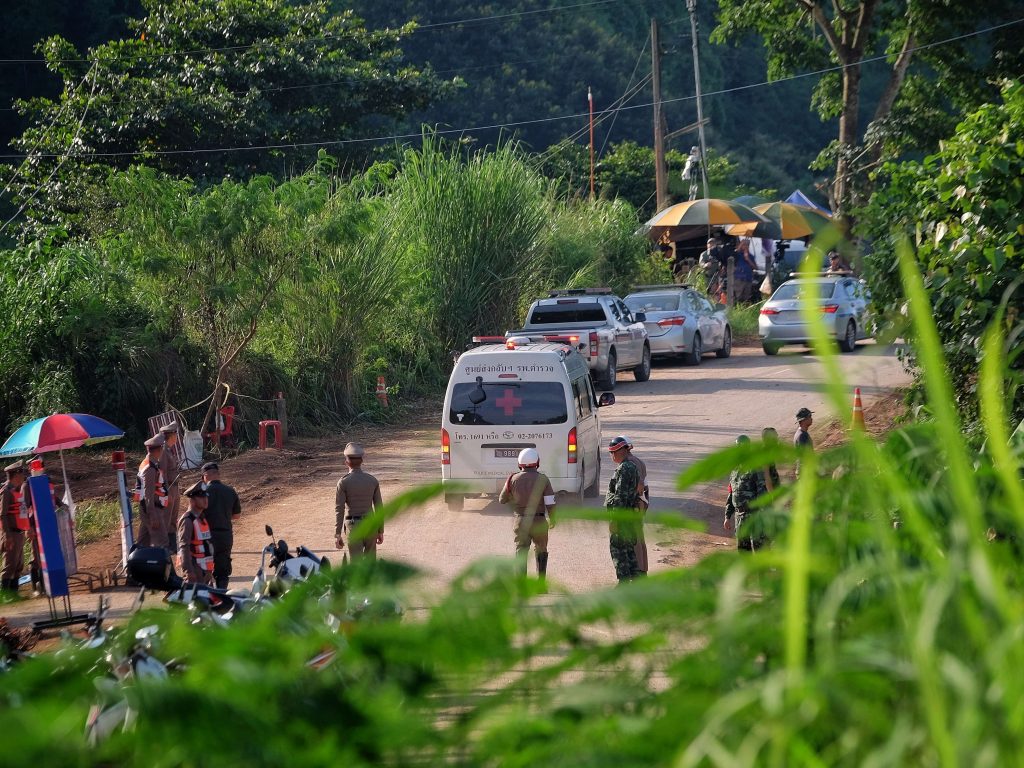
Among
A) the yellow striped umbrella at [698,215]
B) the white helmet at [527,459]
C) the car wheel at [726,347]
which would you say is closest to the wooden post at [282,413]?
the white helmet at [527,459]

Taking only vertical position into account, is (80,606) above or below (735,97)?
below

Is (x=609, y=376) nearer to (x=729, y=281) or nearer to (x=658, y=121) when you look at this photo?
(x=729, y=281)

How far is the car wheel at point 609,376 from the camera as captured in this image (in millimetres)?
24625

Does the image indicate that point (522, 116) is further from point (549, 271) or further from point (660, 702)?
point (660, 702)

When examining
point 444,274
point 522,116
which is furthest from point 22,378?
point 522,116

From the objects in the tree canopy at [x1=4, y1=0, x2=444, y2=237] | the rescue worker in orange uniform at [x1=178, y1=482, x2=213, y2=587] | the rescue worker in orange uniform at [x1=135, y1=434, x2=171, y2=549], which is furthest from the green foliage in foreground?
the tree canopy at [x1=4, y1=0, x2=444, y2=237]

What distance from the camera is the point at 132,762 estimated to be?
5.92 feet

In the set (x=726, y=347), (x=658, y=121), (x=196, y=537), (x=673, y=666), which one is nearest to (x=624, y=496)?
(x=196, y=537)

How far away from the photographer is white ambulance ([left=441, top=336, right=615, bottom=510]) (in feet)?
47.6

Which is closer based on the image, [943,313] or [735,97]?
[943,313]

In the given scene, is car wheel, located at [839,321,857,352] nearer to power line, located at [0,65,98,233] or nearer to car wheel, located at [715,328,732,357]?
car wheel, located at [715,328,732,357]

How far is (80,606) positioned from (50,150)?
20.4m

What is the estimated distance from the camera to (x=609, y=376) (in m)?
24.8

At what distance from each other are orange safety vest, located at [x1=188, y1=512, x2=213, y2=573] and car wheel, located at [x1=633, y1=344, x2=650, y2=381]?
15979 millimetres
